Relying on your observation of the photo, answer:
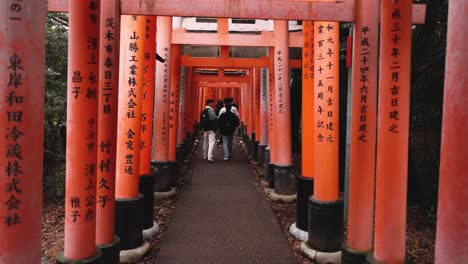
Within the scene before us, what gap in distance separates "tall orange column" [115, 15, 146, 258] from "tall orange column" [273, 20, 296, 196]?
3.14m

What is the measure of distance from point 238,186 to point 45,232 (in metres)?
4.17

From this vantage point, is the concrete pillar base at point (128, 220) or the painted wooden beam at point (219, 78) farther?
the painted wooden beam at point (219, 78)

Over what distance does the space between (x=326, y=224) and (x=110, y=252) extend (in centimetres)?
Answer: 245

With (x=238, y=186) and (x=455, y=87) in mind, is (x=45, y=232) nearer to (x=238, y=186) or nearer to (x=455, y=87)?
(x=238, y=186)

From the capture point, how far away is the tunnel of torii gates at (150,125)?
209cm

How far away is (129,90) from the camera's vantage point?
15.4 feet

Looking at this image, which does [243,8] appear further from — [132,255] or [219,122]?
[219,122]

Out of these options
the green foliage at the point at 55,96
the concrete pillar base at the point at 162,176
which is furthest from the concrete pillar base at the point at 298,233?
the green foliage at the point at 55,96

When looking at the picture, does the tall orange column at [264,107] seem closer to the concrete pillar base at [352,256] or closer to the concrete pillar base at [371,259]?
the concrete pillar base at [352,256]

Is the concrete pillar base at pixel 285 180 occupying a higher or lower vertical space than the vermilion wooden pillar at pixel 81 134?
lower

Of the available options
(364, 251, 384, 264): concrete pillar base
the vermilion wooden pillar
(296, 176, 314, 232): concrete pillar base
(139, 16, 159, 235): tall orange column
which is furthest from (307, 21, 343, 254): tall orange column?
the vermilion wooden pillar

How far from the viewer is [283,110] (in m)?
7.25

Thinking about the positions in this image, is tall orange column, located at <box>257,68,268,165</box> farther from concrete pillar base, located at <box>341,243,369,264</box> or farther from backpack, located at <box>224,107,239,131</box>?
concrete pillar base, located at <box>341,243,369,264</box>

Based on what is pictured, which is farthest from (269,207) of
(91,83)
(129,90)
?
(91,83)
